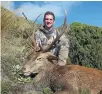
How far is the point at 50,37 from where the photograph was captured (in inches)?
382

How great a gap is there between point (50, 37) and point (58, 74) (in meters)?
1.17

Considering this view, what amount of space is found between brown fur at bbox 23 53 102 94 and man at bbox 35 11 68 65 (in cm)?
34

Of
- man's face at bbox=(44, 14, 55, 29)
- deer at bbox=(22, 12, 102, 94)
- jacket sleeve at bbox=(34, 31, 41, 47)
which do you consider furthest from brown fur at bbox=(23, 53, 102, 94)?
man's face at bbox=(44, 14, 55, 29)

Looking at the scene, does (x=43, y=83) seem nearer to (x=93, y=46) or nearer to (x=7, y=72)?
(x=7, y=72)

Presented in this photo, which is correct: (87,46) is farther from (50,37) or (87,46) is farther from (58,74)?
(58,74)

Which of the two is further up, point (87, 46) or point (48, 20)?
point (48, 20)

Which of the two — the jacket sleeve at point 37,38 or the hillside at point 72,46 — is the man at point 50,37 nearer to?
the jacket sleeve at point 37,38

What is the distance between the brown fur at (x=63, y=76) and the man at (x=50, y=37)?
0.34 meters

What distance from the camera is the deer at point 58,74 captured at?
852 cm

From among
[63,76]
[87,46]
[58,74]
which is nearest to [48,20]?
[58,74]

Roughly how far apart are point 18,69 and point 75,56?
414cm

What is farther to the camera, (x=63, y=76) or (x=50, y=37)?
(x=50, y=37)

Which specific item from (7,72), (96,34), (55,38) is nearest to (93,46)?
(96,34)

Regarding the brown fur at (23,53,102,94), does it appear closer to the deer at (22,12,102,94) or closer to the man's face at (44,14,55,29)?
the deer at (22,12,102,94)
